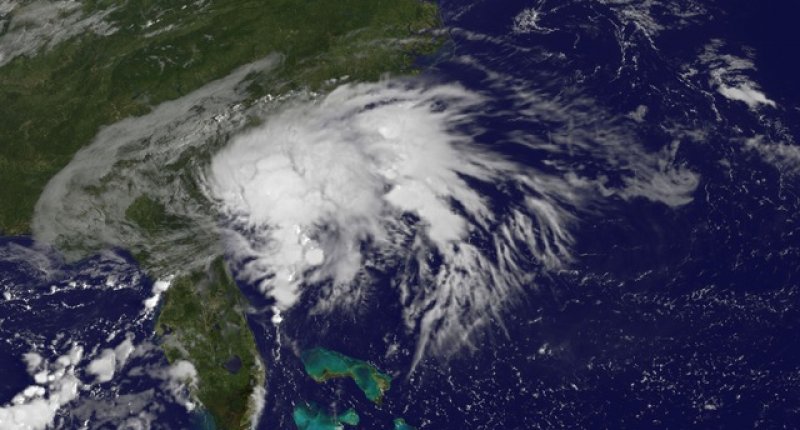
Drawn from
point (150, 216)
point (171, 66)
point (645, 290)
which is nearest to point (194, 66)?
point (171, 66)

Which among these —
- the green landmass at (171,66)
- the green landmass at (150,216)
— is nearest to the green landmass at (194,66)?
the green landmass at (171,66)

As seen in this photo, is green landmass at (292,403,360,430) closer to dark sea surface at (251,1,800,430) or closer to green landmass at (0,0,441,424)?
dark sea surface at (251,1,800,430)

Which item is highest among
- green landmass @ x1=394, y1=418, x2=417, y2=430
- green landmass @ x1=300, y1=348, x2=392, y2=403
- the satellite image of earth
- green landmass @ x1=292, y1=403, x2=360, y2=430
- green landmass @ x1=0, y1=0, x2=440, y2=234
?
green landmass @ x1=0, y1=0, x2=440, y2=234

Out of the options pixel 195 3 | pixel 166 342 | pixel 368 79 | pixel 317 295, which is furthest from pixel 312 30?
pixel 166 342

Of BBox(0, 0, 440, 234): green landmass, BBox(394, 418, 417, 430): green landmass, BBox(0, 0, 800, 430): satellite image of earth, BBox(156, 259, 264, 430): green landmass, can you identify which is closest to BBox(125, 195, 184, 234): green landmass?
→ BBox(0, 0, 800, 430): satellite image of earth

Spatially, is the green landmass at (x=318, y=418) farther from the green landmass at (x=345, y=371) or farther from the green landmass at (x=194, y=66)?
the green landmass at (x=194, y=66)

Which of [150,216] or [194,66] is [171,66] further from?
[150,216]

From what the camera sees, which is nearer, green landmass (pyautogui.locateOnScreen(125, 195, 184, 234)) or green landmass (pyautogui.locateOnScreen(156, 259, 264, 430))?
green landmass (pyautogui.locateOnScreen(156, 259, 264, 430))
